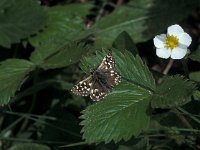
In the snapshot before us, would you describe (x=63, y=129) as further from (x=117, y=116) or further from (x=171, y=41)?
(x=171, y=41)

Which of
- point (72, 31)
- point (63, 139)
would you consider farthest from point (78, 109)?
point (72, 31)

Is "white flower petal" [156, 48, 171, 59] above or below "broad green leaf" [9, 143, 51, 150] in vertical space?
above

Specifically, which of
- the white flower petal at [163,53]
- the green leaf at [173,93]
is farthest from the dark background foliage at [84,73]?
the white flower petal at [163,53]

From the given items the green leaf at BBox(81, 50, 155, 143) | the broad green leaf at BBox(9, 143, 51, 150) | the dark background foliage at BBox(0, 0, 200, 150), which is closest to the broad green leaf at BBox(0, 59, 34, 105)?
the dark background foliage at BBox(0, 0, 200, 150)

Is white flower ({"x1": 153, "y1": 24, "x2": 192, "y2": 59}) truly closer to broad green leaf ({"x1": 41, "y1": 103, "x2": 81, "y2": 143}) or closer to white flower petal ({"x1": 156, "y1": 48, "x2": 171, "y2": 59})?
white flower petal ({"x1": 156, "y1": 48, "x2": 171, "y2": 59})

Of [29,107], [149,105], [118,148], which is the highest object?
[149,105]

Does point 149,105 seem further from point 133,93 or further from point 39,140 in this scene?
point 39,140
